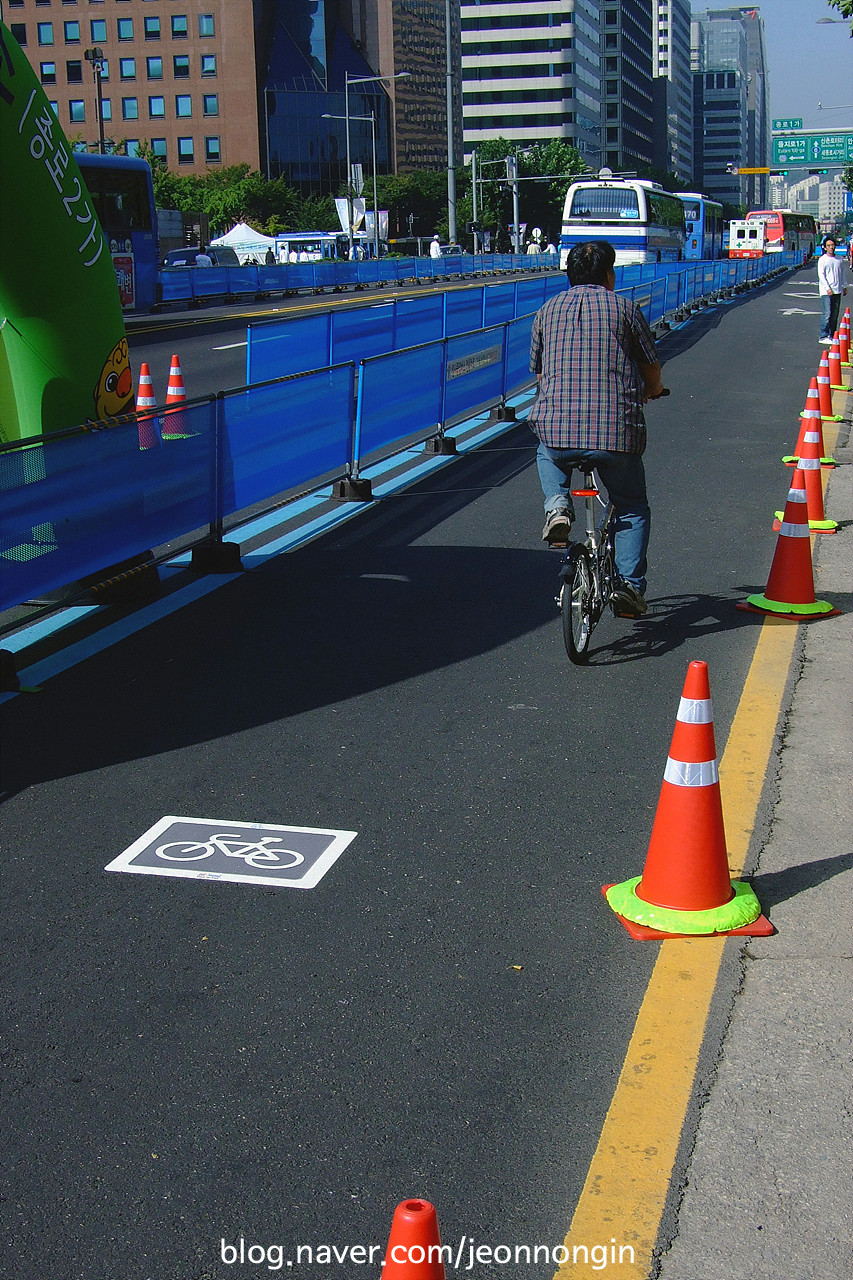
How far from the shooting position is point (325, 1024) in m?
3.51

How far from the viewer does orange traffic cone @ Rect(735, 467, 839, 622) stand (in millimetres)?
7160

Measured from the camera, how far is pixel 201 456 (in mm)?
8359

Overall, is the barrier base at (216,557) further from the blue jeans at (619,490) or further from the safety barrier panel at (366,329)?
the safety barrier panel at (366,329)

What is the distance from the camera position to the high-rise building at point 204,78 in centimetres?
11412

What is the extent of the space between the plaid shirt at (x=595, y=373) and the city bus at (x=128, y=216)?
91.4 ft

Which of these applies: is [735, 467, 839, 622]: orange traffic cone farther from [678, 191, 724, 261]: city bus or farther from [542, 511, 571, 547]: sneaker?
[678, 191, 724, 261]: city bus

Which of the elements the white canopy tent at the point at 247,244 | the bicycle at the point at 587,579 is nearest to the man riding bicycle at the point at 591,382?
the bicycle at the point at 587,579

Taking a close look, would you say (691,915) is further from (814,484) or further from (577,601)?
(814,484)

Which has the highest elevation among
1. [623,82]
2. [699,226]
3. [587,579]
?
[623,82]

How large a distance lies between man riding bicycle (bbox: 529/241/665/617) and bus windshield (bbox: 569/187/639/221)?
40.0 m

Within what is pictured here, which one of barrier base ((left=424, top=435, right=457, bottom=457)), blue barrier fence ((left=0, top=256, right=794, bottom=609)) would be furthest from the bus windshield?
barrier base ((left=424, top=435, right=457, bottom=457))

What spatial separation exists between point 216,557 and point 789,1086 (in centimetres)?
588

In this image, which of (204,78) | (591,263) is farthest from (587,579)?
(204,78)

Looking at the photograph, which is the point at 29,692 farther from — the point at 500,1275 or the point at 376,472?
the point at 376,472
